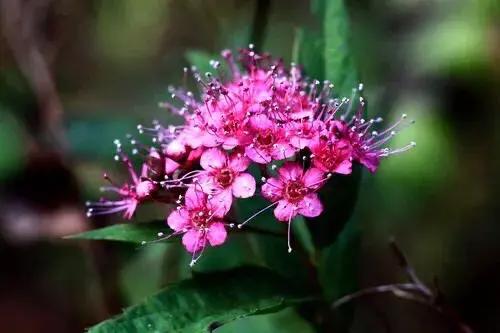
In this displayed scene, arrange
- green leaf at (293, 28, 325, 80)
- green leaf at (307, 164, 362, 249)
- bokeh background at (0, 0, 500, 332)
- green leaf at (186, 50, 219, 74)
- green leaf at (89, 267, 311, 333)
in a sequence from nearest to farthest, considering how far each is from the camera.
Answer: green leaf at (89, 267, 311, 333)
green leaf at (307, 164, 362, 249)
green leaf at (293, 28, 325, 80)
green leaf at (186, 50, 219, 74)
bokeh background at (0, 0, 500, 332)

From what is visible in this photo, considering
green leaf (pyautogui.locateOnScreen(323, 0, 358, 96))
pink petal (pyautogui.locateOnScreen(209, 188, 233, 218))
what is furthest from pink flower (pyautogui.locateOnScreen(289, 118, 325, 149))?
green leaf (pyautogui.locateOnScreen(323, 0, 358, 96))

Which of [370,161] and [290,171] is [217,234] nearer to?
[290,171]

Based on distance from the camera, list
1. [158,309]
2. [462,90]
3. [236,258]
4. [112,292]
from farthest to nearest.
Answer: [462,90]
[112,292]
[236,258]
[158,309]

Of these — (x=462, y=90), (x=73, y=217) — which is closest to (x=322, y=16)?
(x=462, y=90)

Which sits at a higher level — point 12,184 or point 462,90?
point 12,184

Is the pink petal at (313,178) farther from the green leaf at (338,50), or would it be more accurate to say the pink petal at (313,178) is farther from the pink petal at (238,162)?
the green leaf at (338,50)

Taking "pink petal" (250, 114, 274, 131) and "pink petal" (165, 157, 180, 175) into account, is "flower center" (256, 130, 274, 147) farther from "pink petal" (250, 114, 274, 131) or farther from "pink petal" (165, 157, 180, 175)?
"pink petal" (165, 157, 180, 175)

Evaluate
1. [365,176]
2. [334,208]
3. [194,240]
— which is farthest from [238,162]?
[365,176]

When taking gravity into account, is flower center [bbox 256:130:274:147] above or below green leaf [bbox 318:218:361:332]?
above

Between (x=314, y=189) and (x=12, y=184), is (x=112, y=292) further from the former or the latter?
(x=314, y=189)
